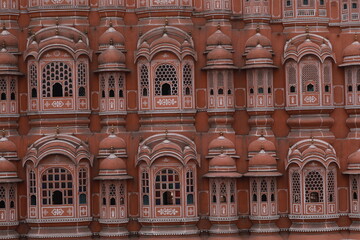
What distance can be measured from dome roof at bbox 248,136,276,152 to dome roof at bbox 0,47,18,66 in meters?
10.4

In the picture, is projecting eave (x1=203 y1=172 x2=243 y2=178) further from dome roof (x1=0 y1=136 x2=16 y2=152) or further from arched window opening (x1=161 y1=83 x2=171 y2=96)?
dome roof (x1=0 y1=136 x2=16 y2=152)

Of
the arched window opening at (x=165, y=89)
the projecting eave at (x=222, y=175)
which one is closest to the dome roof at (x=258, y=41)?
the arched window opening at (x=165, y=89)

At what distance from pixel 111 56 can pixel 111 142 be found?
351cm

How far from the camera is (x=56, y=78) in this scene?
158 ft

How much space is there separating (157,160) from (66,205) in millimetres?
4148

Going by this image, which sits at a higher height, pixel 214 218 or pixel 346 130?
pixel 346 130

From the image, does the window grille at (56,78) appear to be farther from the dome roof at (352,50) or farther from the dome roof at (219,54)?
the dome roof at (352,50)

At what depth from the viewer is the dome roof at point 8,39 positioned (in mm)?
48812

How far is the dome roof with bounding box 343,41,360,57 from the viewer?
4894 cm

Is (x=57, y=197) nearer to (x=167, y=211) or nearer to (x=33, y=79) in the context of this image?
(x=167, y=211)

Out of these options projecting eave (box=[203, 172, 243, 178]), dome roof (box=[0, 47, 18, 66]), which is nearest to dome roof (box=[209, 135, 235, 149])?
projecting eave (box=[203, 172, 243, 178])

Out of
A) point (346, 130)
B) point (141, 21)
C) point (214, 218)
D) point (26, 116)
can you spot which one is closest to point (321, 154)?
point (346, 130)

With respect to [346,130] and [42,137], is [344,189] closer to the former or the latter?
[346,130]

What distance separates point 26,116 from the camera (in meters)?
49.0
